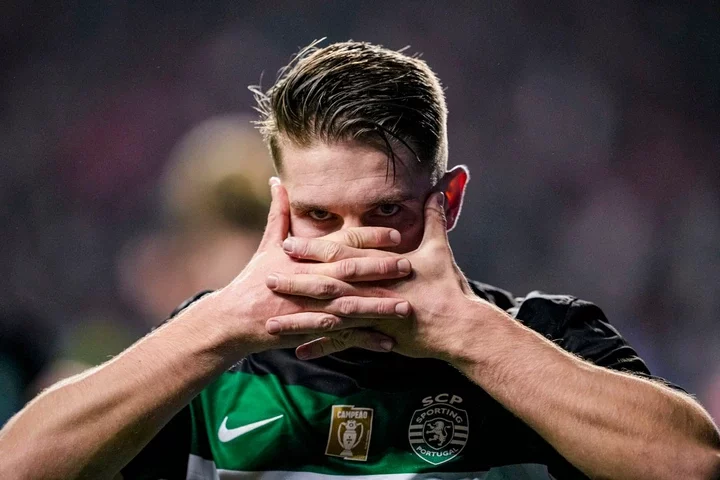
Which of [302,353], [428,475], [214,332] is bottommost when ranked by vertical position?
[428,475]

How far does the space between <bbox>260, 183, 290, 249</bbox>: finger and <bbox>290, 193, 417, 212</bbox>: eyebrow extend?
0.10ft

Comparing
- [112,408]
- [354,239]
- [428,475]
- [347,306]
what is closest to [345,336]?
[347,306]

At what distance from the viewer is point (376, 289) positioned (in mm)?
1904

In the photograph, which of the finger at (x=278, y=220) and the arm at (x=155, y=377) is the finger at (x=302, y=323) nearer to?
the arm at (x=155, y=377)

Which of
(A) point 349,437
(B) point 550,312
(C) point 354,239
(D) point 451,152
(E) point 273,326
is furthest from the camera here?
(D) point 451,152

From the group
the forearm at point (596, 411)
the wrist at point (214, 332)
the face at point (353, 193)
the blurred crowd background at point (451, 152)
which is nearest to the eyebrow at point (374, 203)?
the face at point (353, 193)

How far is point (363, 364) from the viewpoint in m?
2.27

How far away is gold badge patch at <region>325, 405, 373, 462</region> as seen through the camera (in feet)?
7.04

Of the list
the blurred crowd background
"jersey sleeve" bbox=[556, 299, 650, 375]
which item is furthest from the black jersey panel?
the blurred crowd background

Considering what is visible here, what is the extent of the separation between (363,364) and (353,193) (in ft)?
1.78

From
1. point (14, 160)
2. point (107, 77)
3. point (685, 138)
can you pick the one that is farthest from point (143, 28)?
point (685, 138)

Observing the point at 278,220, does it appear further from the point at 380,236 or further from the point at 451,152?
the point at 451,152

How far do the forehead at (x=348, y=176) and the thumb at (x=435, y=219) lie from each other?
0.06 m

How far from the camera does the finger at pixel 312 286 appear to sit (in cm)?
186
